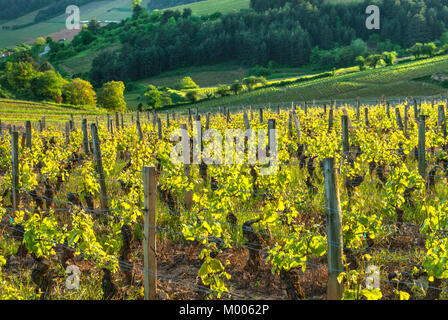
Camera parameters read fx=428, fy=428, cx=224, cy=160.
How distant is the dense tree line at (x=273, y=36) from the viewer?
89.4m

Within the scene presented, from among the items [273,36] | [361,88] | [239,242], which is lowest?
[239,242]

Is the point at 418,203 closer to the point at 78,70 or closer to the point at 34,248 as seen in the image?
the point at 34,248

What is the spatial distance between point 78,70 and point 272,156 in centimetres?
9401

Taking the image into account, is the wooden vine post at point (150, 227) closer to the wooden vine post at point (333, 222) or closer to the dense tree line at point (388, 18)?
the wooden vine post at point (333, 222)

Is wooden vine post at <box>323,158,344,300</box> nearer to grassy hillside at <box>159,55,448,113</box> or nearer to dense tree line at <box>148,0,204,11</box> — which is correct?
grassy hillside at <box>159,55,448,113</box>

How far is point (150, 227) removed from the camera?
12.5ft

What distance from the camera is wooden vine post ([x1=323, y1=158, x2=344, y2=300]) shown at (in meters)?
3.38

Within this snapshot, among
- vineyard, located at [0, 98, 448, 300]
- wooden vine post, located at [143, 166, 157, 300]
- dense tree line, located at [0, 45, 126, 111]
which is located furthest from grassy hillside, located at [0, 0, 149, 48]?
wooden vine post, located at [143, 166, 157, 300]

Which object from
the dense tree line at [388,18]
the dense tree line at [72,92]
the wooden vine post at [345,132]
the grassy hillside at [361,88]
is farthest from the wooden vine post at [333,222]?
the dense tree line at [388,18]

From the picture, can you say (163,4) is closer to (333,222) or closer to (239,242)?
(239,242)

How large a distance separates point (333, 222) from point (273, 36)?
94159 mm

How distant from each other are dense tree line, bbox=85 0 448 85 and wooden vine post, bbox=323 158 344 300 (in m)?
81.5

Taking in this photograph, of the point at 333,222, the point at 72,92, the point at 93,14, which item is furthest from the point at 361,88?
the point at 93,14
